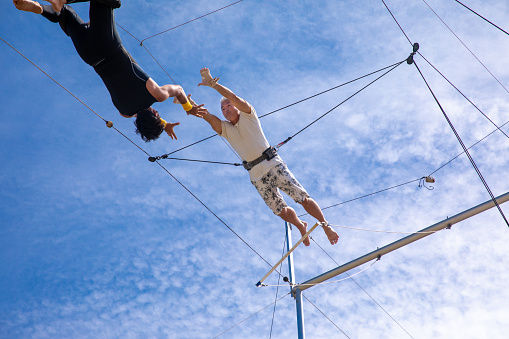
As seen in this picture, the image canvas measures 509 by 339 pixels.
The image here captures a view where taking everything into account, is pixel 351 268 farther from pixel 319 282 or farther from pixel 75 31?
pixel 75 31

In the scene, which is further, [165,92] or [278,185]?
[278,185]

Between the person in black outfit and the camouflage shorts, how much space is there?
1281 mm

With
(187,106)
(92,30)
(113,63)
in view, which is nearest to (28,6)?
(92,30)

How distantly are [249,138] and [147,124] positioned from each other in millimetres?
1308

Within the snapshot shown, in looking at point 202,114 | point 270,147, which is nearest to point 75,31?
point 202,114

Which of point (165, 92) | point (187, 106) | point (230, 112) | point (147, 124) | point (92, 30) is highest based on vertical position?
point (230, 112)

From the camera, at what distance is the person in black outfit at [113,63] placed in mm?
6660

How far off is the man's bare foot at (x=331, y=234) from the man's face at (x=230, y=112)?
1.81 metres

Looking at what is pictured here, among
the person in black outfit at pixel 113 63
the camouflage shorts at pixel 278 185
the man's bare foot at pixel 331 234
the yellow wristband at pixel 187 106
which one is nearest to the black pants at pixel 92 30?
the person in black outfit at pixel 113 63

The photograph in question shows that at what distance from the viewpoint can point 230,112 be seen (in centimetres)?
796

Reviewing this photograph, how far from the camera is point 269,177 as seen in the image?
26.3 feet

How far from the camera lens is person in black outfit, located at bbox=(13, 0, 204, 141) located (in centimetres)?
666

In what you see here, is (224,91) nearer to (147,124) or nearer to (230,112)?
(230,112)

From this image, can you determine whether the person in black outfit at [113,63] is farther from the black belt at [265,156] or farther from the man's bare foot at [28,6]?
the black belt at [265,156]
